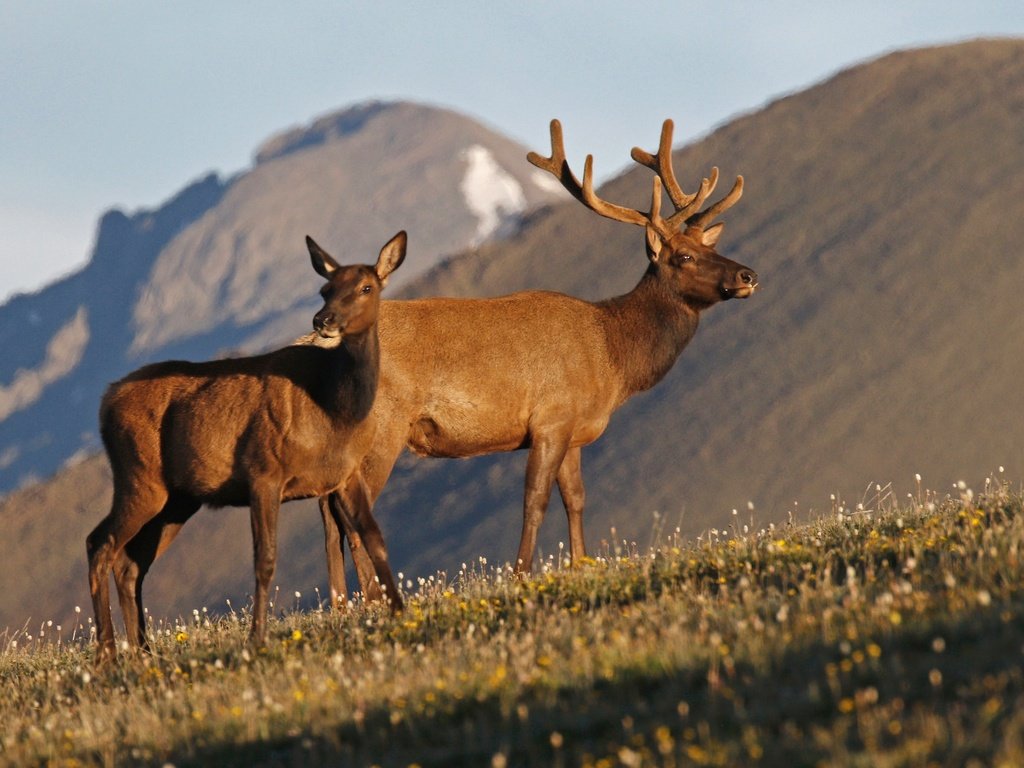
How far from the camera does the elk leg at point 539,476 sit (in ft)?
45.0

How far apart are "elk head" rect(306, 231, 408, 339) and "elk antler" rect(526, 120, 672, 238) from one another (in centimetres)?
331

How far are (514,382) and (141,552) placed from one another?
337 cm

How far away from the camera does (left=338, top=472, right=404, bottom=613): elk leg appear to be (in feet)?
38.1

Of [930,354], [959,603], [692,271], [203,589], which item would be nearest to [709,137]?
[930,354]

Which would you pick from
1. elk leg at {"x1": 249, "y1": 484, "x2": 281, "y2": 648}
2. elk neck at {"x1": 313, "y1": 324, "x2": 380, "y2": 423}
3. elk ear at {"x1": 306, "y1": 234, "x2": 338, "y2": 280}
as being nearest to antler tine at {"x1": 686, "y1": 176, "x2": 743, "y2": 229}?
elk ear at {"x1": 306, "y1": 234, "x2": 338, "y2": 280}

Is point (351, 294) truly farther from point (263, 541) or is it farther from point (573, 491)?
point (573, 491)

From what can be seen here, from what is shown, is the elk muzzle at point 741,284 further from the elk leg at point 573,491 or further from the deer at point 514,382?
the elk leg at point 573,491

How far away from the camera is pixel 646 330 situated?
14938 millimetres

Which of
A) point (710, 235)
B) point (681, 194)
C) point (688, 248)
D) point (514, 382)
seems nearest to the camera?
point (514, 382)

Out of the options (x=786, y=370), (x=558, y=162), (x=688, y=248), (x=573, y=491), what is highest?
(x=558, y=162)

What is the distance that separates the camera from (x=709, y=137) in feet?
355

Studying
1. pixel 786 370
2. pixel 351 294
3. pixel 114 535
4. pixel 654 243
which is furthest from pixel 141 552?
pixel 786 370

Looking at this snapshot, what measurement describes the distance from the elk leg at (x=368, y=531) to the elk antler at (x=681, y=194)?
485 cm

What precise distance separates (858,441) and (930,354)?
7587mm
